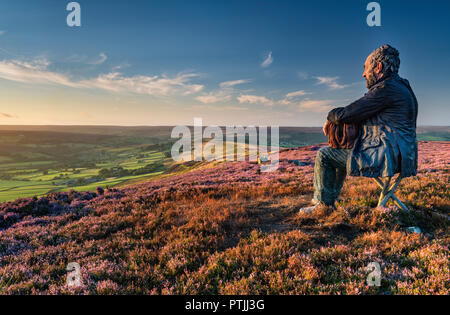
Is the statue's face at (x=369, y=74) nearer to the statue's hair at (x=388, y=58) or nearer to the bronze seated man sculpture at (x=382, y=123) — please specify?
the bronze seated man sculpture at (x=382, y=123)

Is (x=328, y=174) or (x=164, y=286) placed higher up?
(x=328, y=174)

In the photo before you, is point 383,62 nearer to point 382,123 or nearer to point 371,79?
point 371,79

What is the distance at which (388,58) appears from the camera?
3992 mm

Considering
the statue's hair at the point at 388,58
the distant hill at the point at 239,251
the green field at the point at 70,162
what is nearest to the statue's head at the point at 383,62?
the statue's hair at the point at 388,58

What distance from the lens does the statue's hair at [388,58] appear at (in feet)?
13.1

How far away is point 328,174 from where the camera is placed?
5.23m

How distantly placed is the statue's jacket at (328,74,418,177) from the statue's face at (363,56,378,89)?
130 mm

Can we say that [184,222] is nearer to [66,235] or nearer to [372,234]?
[66,235]

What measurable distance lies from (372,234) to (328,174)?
1743 millimetres

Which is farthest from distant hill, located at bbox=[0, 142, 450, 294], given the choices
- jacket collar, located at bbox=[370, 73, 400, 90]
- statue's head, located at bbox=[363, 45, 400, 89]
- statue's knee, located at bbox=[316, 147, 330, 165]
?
statue's head, located at bbox=[363, 45, 400, 89]

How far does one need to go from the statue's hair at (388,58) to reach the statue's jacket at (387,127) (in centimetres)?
16

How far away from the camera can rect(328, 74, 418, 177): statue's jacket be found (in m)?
3.89
